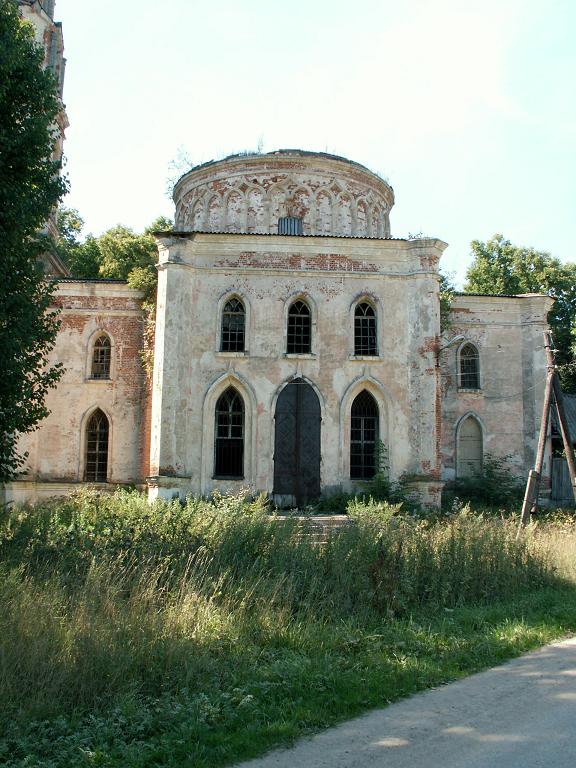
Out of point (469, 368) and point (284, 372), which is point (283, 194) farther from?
point (469, 368)

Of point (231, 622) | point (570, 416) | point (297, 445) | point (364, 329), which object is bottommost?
point (231, 622)

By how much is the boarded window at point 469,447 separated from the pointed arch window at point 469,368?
1.17 m

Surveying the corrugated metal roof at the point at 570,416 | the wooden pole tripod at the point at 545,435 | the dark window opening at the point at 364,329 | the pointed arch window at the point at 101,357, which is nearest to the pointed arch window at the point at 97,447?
the pointed arch window at the point at 101,357

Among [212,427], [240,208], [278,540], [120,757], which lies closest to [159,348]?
[212,427]

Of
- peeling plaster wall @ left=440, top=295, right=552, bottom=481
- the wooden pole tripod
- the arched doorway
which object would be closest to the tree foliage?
the arched doorway

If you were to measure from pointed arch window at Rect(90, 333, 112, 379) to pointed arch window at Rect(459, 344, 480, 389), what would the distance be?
38.2 feet

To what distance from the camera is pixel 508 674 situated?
26.0 feet

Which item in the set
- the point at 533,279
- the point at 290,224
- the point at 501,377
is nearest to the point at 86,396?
the point at 290,224

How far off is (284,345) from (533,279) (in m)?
21.3

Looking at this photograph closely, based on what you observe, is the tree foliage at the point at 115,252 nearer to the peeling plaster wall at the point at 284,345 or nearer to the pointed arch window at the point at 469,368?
the peeling plaster wall at the point at 284,345

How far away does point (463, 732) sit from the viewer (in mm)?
6137

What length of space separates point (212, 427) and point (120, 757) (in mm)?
15092

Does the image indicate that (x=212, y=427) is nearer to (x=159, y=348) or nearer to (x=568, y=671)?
(x=159, y=348)

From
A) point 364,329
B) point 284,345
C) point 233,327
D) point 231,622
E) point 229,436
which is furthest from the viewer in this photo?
point 364,329
